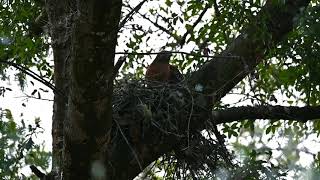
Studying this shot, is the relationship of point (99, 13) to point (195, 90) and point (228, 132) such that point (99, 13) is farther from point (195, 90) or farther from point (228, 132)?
point (228, 132)

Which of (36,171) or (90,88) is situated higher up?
(90,88)

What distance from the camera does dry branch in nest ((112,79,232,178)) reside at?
12.5 feet

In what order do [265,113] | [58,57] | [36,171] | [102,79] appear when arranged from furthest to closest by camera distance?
[265,113]
[58,57]
[36,171]
[102,79]

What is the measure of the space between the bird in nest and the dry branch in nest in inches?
25.0

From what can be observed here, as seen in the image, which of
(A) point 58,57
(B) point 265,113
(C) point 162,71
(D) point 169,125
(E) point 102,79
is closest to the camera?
(E) point 102,79

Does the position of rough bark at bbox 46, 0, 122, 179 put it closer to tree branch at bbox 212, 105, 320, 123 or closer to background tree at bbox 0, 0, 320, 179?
background tree at bbox 0, 0, 320, 179

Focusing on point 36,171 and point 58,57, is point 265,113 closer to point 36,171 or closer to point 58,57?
point 58,57

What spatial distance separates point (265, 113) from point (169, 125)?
2.65 ft

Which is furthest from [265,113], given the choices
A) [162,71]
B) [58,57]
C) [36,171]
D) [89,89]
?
[89,89]

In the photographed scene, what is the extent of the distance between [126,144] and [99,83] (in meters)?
0.95

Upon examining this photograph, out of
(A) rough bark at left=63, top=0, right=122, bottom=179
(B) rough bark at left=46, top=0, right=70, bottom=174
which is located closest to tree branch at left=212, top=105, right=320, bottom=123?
(B) rough bark at left=46, top=0, right=70, bottom=174

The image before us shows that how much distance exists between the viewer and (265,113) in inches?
168

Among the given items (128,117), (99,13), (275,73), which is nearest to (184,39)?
(275,73)

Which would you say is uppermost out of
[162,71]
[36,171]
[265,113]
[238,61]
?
[162,71]
